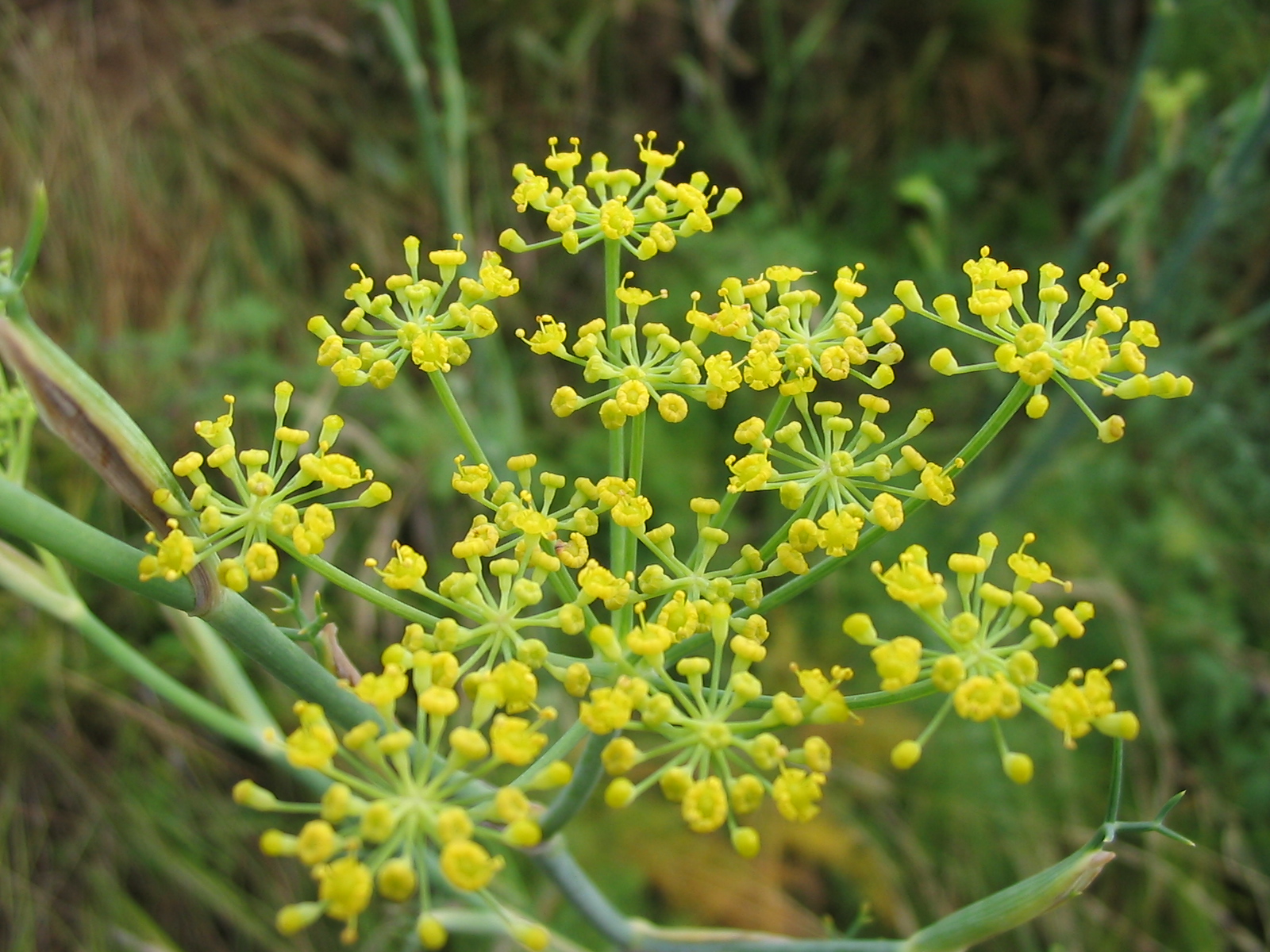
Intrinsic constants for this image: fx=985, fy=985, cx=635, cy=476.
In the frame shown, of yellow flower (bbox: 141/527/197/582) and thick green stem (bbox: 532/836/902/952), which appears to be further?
thick green stem (bbox: 532/836/902/952)

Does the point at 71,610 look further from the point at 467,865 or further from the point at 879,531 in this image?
the point at 879,531

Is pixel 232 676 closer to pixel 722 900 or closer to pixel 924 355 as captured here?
pixel 722 900

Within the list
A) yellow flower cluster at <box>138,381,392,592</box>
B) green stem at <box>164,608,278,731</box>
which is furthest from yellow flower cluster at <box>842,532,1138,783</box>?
green stem at <box>164,608,278,731</box>

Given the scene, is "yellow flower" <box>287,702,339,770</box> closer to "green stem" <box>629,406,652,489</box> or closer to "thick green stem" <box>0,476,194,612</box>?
"thick green stem" <box>0,476,194,612</box>

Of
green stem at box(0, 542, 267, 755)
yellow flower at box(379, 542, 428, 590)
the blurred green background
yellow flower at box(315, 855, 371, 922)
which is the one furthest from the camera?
the blurred green background

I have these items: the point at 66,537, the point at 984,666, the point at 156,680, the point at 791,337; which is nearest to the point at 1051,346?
the point at 791,337

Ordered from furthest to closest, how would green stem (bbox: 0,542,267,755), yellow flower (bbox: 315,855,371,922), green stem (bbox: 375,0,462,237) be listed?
green stem (bbox: 375,0,462,237) → green stem (bbox: 0,542,267,755) → yellow flower (bbox: 315,855,371,922)
